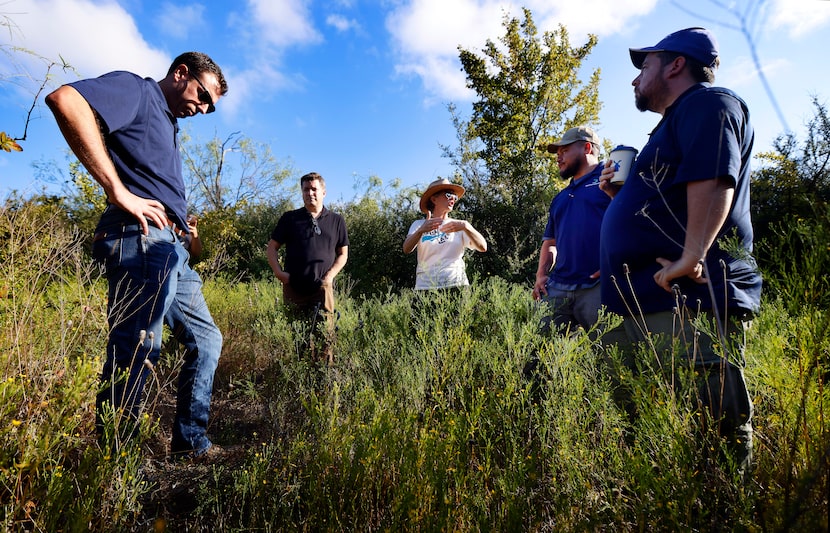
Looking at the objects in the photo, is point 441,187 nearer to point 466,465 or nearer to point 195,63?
point 195,63

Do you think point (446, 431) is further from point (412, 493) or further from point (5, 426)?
point (5, 426)

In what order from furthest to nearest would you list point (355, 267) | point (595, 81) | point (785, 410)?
point (595, 81) → point (355, 267) → point (785, 410)

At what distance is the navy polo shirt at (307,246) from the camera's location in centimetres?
441

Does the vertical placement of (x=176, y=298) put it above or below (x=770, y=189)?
below

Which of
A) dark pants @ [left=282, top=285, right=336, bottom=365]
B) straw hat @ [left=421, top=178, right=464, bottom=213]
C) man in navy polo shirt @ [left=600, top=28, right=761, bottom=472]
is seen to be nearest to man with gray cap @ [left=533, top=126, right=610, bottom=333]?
man in navy polo shirt @ [left=600, top=28, right=761, bottom=472]

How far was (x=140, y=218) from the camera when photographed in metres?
2.08

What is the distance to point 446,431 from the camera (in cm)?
206

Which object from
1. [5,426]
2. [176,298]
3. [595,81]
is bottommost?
[5,426]

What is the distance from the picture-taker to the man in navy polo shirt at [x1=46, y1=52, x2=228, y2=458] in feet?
6.33

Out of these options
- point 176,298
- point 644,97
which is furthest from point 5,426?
point 644,97

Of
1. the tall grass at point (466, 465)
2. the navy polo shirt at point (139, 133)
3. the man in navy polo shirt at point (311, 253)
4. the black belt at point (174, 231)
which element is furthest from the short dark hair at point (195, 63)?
the man in navy polo shirt at point (311, 253)

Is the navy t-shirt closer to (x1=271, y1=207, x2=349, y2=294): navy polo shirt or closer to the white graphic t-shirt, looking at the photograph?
the white graphic t-shirt

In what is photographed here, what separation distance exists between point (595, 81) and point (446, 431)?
53.4ft

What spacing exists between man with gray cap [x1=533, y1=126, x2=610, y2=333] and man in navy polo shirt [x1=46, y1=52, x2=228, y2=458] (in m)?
2.24
